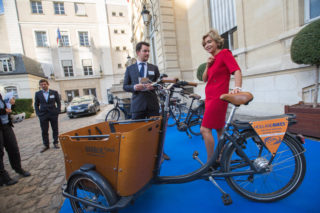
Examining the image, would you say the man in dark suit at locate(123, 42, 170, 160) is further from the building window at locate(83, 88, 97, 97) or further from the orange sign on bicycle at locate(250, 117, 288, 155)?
the building window at locate(83, 88, 97, 97)

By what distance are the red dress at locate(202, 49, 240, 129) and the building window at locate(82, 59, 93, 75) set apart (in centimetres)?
2364

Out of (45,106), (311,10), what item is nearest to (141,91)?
(45,106)

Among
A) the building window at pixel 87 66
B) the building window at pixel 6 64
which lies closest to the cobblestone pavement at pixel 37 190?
the building window at pixel 6 64

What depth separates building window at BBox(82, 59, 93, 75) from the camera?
22297 millimetres

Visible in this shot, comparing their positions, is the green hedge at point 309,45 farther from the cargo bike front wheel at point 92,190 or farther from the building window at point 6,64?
the building window at point 6,64

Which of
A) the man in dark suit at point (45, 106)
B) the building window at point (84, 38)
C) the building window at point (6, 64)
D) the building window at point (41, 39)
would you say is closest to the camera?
the man in dark suit at point (45, 106)

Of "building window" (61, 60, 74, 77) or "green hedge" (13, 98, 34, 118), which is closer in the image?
"green hedge" (13, 98, 34, 118)

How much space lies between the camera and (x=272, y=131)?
1.49 m

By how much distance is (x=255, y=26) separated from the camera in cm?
477

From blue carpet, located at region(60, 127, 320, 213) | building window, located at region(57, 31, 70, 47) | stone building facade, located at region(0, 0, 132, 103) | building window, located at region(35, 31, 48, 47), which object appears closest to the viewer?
blue carpet, located at region(60, 127, 320, 213)

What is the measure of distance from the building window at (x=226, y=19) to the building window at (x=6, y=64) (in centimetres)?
1990

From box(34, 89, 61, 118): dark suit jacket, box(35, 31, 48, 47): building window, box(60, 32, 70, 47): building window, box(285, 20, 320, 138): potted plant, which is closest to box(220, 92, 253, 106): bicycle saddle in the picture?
box(285, 20, 320, 138): potted plant

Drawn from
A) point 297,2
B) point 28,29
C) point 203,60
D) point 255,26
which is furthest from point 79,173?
point 28,29

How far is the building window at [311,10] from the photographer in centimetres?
352
